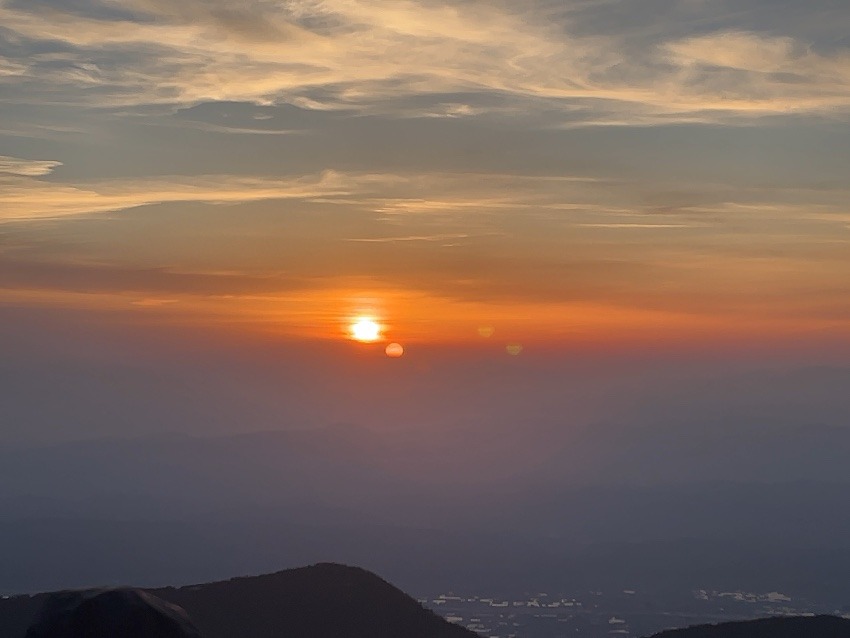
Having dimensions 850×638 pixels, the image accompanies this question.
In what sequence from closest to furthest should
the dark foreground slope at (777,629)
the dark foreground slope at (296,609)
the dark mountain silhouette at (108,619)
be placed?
the dark mountain silhouette at (108,619) → the dark foreground slope at (777,629) → the dark foreground slope at (296,609)

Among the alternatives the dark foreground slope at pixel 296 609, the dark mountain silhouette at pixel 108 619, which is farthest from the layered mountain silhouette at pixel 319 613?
the dark mountain silhouette at pixel 108 619

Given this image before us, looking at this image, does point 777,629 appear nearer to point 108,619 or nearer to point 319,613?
point 319,613

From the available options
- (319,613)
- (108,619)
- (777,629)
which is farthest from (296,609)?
(108,619)

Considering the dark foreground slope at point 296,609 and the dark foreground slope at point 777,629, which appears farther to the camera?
the dark foreground slope at point 296,609

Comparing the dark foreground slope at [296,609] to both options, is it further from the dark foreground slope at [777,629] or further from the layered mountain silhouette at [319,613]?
the dark foreground slope at [777,629]

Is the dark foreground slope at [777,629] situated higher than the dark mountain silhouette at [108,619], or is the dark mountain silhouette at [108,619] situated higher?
the dark mountain silhouette at [108,619]

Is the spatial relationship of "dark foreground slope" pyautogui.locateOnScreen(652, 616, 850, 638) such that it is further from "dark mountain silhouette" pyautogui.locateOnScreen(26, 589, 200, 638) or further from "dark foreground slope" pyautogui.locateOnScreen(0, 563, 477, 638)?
"dark mountain silhouette" pyautogui.locateOnScreen(26, 589, 200, 638)

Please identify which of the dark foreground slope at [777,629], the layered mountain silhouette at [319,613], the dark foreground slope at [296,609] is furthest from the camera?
the dark foreground slope at [296,609]

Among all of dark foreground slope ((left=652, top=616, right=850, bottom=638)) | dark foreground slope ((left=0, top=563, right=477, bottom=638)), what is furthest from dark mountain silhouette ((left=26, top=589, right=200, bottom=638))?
dark foreground slope ((left=652, top=616, right=850, bottom=638))
